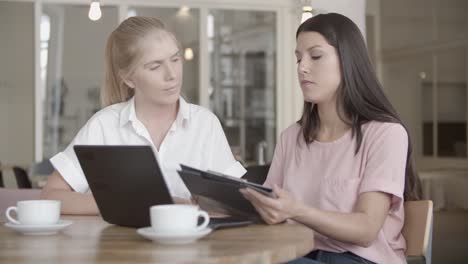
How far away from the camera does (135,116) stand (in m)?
2.43

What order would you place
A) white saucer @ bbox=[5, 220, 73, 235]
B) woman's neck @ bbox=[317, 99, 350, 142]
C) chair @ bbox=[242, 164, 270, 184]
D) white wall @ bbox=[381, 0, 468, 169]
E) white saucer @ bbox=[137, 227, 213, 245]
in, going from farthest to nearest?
white wall @ bbox=[381, 0, 468, 169]
chair @ bbox=[242, 164, 270, 184]
woman's neck @ bbox=[317, 99, 350, 142]
white saucer @ bbox=[5, 220, 73, 235]
white saucer @ bbox=[137, 227, 213, 245]

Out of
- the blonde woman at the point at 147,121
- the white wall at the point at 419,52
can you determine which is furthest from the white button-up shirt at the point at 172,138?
the white wall at the point at 419,52

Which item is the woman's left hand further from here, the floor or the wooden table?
the floor

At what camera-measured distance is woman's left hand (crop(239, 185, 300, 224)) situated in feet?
6.14

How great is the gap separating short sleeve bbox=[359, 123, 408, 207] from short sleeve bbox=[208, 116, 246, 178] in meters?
0.46

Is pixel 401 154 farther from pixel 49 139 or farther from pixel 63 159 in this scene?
pixel 49 139

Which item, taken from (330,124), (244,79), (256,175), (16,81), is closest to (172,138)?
(330,124)

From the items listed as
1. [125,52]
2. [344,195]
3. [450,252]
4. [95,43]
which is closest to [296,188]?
[344,195]

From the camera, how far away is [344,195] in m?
2.23

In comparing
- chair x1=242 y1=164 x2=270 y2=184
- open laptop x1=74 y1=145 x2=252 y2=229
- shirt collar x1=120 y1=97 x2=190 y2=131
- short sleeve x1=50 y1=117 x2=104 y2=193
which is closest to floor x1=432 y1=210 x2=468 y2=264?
chair x1=242 y1=164 x2=270 y2=184

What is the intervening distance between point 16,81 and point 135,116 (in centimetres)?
787

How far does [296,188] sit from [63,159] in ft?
2.18

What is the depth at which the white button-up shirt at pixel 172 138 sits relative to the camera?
2414mm

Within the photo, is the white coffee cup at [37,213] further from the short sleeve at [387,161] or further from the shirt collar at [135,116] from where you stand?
the short sleeve at [387,161]
